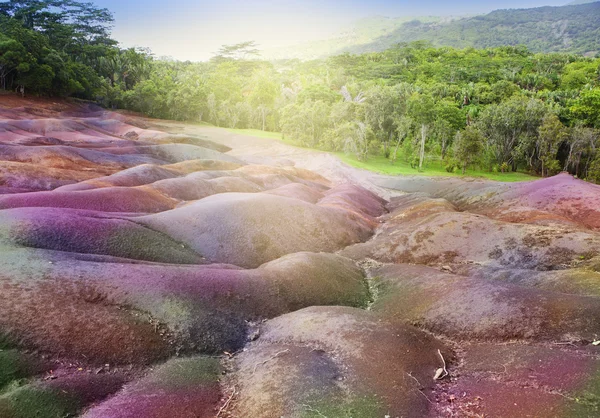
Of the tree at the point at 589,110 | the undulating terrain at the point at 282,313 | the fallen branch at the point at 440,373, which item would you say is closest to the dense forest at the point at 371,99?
the tree at the point at 589,110

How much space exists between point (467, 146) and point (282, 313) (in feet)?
194

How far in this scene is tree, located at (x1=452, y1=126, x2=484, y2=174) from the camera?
6819 centimetres

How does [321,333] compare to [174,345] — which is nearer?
[174,345]

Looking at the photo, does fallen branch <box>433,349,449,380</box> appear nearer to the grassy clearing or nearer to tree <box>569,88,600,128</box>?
the grassy clearing

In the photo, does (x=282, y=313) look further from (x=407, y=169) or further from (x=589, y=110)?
(x=589, y=110)

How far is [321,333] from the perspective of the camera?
648 inches

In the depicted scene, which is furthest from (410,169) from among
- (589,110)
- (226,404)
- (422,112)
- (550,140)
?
(226,404)

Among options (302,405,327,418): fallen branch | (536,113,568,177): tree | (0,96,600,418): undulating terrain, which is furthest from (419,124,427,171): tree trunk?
(302,405,327,418): fallen branch

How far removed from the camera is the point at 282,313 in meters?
19.5

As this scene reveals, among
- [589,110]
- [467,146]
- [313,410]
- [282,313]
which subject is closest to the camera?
[313,410]

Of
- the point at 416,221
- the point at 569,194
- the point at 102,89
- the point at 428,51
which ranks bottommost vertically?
the point at 416,221

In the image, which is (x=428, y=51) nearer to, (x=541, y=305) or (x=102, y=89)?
(x=102, y=89)

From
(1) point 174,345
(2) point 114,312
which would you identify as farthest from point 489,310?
(2) point 114,312

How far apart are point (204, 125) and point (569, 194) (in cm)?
8978
